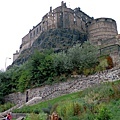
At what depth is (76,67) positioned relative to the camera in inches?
1341

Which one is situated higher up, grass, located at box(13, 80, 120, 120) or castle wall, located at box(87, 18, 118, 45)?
castle wall, located at box(87, 18, 118, 45)

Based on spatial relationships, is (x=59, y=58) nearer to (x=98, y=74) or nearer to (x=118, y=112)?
(x=98, y=74)

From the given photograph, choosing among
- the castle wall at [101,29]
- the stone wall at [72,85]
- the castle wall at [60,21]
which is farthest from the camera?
the castle wall at [101,29]

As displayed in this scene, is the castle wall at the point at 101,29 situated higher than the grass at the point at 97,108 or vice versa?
the castle wall at the point at 101,29

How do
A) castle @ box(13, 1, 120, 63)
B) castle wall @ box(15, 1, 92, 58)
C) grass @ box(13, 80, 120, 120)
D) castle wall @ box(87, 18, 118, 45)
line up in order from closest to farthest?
1. grass @ box(13, 80, 120, 120)
2. castle wall @ box(15, 1, 92, 58)
3. castle @ box(13, 1, 120, 63)
4. castle wall @ box(87, 18, 118, 45)

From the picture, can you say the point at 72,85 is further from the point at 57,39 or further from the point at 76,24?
the point at 76,24

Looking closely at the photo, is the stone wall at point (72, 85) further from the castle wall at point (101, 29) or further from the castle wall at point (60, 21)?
the castle wall at point (101, 29)

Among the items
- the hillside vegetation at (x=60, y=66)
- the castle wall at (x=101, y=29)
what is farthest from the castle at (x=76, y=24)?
the hillside vegetation at (x=60, y=66)

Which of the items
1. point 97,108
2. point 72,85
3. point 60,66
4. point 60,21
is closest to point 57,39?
point 60,21

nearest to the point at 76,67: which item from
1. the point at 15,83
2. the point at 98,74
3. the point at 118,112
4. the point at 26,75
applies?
the point at 98,74

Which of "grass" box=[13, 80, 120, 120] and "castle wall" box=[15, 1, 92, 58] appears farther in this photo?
"castle wall" box=[15, 1, 92, 58]

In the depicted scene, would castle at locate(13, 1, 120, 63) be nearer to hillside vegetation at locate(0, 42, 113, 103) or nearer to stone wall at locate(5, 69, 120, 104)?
hillside vegetation at locate(0, 42, 113, 103)

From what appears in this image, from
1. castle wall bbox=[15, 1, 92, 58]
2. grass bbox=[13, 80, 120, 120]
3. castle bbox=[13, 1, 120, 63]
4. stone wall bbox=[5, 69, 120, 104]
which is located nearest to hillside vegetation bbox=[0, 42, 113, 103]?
stone wall bbox=[5, 69, 120, 104]

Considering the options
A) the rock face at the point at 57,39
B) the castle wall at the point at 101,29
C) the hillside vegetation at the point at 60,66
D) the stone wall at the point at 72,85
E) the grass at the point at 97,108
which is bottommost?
the grass at the point at 97,108
